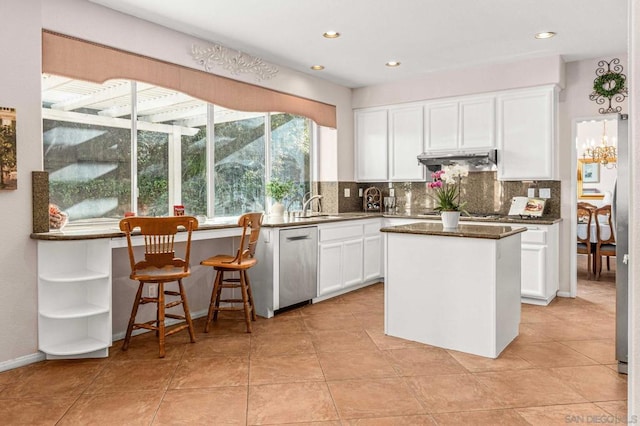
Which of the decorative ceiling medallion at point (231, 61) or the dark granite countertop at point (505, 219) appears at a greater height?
the decorative ceiling medallion at point (231, 61)

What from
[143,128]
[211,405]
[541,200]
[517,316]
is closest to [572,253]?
[541,200]

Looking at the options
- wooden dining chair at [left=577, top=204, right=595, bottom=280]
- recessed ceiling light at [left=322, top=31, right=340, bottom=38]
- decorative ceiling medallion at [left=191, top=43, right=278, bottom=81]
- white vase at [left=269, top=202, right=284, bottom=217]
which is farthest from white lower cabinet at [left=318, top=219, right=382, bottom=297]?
wooden dining chair at [left=577, top=204, right=595, bottom=280]

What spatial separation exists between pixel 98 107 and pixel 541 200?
14.9 feet

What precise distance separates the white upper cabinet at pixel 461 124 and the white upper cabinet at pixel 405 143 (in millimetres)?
134

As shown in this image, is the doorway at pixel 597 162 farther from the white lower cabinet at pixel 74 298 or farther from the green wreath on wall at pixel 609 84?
the white lower cabinet at pixel 74 298

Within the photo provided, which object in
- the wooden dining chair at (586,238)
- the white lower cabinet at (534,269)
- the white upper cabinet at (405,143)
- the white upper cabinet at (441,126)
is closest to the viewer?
the white lower cabinet at (534,269)

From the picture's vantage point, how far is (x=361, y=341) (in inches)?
141

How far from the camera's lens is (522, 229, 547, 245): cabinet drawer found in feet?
15.3

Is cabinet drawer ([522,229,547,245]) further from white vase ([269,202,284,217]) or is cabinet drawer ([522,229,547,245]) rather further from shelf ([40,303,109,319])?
shelf ([40,303,109,319])

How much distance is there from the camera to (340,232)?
5074mm

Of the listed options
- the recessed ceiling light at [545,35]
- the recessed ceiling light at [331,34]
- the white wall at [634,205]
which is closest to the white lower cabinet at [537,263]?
the recessed ceiling light at [545,35]

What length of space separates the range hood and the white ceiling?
1.00 m

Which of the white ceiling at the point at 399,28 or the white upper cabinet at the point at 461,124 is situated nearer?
the white ceiling at the point at 399,28

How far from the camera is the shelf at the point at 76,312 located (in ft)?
10.2
